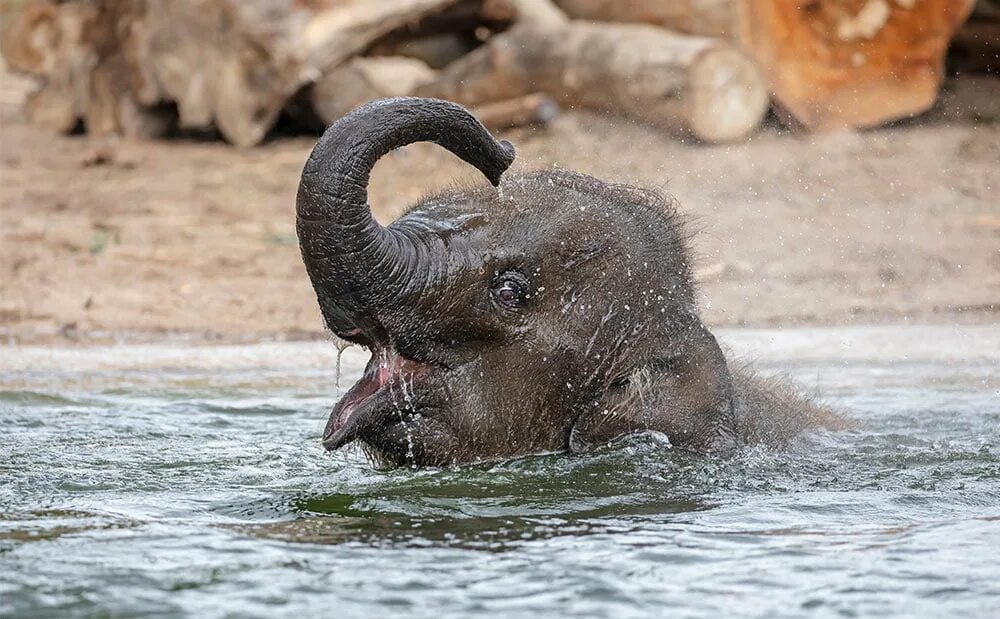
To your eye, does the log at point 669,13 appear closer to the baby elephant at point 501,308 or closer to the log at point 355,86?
the log at point 355,86

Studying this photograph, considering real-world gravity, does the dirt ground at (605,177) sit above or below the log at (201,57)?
below

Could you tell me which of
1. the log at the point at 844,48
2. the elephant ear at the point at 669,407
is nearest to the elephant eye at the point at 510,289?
the elephant ear at the point at 669,407

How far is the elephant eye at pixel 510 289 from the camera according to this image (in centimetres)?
548

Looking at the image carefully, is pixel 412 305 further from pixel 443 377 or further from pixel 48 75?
pixel 48 75

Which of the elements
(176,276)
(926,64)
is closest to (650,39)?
(926,64)

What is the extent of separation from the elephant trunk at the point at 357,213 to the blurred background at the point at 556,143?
4865mm

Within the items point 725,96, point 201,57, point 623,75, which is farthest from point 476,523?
point 201,57

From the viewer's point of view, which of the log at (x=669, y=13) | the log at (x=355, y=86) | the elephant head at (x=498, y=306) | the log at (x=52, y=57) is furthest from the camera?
the log at (x=52, y=57)

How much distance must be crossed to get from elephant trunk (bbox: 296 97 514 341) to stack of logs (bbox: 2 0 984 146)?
25.4ft

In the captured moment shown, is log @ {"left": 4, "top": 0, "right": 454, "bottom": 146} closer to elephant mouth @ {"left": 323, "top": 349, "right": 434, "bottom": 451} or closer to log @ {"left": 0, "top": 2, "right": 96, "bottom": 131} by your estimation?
log @ {"left": 0, "top": 2, "right": 96, "bottom": 131}

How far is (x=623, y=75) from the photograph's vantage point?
517 inches

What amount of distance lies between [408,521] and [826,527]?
4.29 ft

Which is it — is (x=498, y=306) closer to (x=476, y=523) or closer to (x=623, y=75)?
(x=476, y=523)

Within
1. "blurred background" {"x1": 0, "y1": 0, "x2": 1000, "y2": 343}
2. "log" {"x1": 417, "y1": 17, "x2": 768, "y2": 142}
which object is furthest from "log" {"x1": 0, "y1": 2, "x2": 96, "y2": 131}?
"log" {"x1": 417, "y1": 17, "x2": 768, "y2": 142}
